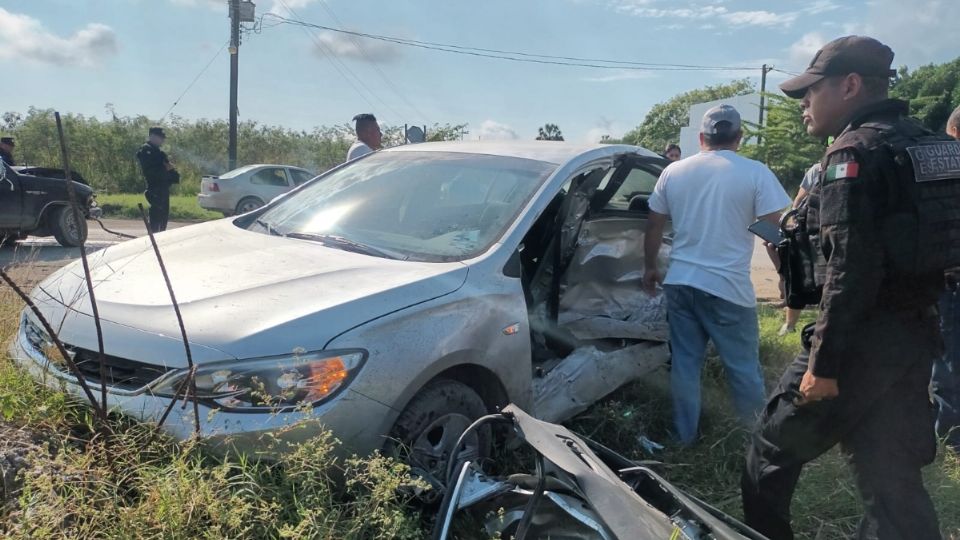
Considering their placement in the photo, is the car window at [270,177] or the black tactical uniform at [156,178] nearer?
the black tactical uniform at [156,178]

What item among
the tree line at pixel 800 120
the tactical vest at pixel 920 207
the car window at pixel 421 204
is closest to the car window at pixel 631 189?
the car window at pixel 421 204

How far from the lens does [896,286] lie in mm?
2043

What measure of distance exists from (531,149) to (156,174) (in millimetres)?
7848

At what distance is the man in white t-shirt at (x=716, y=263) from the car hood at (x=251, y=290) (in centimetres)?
136

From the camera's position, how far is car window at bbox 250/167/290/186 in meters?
16.3

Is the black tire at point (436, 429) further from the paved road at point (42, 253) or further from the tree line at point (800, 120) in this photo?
the tree line at point (800, 120)

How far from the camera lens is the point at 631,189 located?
4309 mm

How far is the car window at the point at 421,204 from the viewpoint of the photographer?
307 cm

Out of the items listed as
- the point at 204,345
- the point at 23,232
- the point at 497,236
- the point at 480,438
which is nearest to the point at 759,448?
the point at 480,438

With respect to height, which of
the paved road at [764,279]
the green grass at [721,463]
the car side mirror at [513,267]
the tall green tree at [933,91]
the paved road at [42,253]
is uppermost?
the tall green tree at [933,91]

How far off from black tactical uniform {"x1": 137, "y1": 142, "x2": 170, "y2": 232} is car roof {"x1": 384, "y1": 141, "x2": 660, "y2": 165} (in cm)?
696

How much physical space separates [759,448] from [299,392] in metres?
1.57

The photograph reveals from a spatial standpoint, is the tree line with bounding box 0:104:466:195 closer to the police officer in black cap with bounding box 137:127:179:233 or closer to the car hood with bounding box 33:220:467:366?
the police officer in black cap with bounding box 137:127:179:233

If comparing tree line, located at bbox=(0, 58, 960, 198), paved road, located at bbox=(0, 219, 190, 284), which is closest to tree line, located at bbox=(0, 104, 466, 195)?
tree line, located at bbox=(0, 58, 960, 198)
